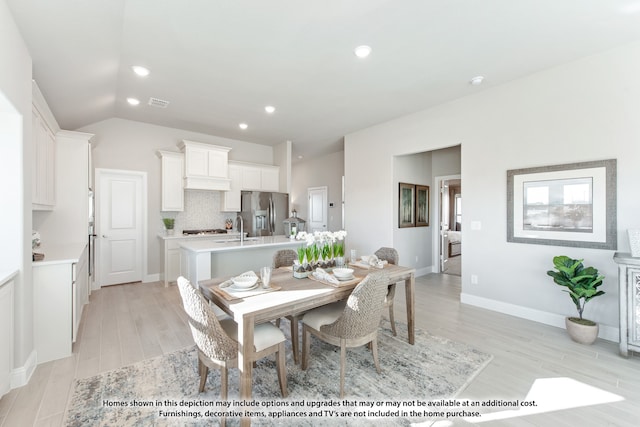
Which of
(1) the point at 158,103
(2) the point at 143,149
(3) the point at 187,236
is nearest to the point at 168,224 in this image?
(3) the point at 187,236

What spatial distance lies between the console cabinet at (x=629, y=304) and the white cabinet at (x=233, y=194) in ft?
19.0

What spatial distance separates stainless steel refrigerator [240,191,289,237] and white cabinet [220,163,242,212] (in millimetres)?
125

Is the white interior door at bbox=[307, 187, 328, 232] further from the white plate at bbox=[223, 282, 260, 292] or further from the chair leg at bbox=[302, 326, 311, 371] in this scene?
the white plate at bbox=[223, 282, 260, 292]

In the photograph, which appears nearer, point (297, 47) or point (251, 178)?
point (297, 47)

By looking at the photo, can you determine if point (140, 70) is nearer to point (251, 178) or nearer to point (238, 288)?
point (238, 288)

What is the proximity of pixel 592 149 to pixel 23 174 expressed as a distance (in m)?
5.32

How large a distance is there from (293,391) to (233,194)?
458cm

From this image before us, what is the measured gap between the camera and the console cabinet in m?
2.37

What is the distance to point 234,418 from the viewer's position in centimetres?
174

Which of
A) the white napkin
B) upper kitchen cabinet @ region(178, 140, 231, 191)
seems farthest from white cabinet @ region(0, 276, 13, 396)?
upper kitchen cabinet @ region(178, 140, 231, 191)

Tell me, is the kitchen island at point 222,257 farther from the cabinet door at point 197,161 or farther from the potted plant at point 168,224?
the cabinet door at point 197,161

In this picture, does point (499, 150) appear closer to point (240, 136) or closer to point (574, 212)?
point (574, 212)

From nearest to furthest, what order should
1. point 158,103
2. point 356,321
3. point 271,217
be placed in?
point 356,321 → point 158,103 → point 271,217

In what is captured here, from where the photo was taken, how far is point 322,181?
7.59 m
